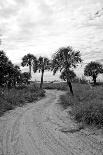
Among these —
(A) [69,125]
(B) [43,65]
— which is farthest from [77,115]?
(B) [43,65]

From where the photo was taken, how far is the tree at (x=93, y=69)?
2813 inches

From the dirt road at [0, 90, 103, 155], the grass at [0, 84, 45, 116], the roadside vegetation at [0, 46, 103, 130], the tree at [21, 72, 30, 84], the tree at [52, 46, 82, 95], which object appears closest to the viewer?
the dirt road at [0, 90, 103, 155]

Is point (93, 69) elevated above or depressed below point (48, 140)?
above

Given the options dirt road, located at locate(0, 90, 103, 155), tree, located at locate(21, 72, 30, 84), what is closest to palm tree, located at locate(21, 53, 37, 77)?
tree, located at locate(21, 72, 30, 84)

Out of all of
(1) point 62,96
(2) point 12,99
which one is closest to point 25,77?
(1) point 62,96

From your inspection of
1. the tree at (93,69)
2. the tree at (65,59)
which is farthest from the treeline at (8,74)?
the tree at (93,69)

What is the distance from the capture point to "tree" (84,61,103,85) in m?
71.4

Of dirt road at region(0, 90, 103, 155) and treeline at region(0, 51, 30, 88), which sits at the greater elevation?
treeline at region(0, 51, 30, 88)

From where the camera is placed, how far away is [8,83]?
39.5m

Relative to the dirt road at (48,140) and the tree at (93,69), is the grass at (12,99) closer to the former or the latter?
the dirt road at (48,140)

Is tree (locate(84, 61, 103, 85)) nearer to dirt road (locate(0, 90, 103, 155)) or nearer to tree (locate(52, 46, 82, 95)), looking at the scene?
tree (locate(52, 46, 82, 95))

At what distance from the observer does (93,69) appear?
7238cm

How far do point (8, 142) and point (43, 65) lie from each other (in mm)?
48677

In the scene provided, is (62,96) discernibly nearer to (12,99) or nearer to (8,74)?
(12,99)
